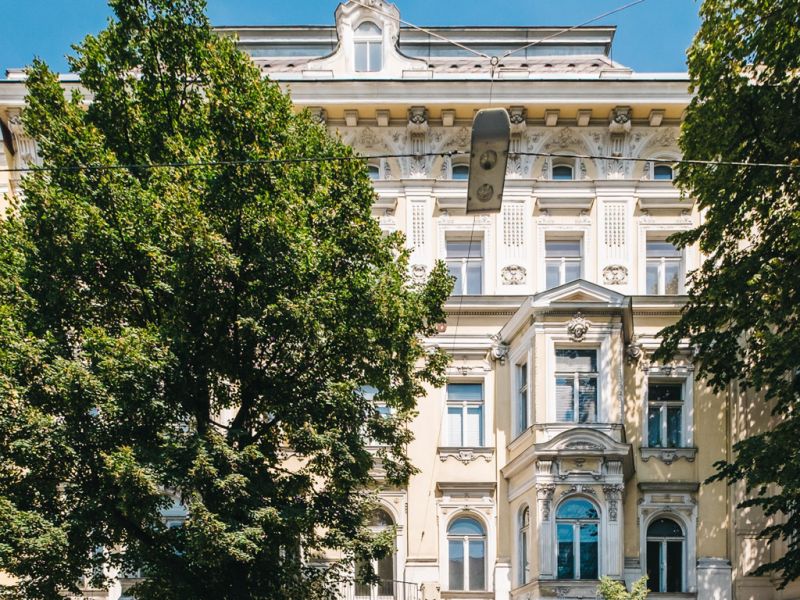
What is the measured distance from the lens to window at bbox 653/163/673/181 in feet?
83.6

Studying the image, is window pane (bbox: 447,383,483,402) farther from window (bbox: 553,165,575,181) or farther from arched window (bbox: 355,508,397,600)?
window (bbox: 553,165,575,181)

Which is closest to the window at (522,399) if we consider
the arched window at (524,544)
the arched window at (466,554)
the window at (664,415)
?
the arched window at (524,544)

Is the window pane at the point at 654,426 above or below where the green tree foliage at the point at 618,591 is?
above

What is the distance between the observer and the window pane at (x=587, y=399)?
23.2 meters

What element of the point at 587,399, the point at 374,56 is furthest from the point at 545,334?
the point at 374,56

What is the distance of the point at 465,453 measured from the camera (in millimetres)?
24031

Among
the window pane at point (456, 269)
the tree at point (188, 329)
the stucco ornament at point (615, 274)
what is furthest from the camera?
the window pane at point (456, 269)

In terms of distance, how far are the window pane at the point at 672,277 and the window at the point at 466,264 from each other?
4.48 meters

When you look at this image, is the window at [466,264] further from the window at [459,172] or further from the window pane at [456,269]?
the window at [459,172]

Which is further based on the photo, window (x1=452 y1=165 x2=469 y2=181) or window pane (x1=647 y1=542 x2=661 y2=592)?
window (x1=452 y1=165 x2=469 y2=181)

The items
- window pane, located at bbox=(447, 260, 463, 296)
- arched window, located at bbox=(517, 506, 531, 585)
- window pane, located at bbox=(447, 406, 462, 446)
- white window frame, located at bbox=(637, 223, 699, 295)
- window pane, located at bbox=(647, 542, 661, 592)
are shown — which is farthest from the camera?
window pane, located at bbox=(447, 260, 463, 296)

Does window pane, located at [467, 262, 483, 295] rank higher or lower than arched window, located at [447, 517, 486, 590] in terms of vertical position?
higher

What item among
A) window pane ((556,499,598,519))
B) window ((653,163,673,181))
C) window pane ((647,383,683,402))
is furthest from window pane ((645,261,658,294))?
window pane ((556,499,598,519))

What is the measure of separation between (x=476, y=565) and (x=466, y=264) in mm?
7142
